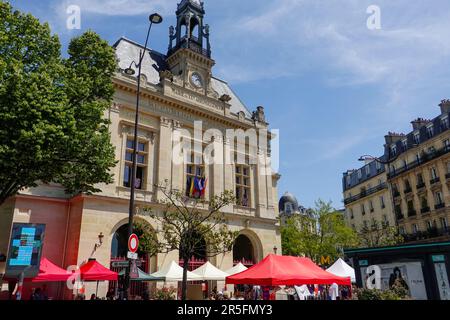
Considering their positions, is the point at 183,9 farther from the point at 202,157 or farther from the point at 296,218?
the point at 296,218

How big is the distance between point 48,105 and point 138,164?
11.3 meters

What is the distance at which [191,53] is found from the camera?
27.7 metres

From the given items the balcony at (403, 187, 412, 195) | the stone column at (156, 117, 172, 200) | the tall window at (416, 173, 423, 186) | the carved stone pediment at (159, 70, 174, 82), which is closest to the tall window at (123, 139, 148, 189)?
the stone column at (156, 117, 172, 200)

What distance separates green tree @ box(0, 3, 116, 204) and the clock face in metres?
12.4

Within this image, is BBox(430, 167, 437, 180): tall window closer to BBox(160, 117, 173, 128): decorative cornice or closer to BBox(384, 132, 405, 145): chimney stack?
BBox(384, 132, 405, 145): chimney stack

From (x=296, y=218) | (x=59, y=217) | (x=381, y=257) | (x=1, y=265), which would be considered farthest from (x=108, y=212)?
(x=296, y=218)

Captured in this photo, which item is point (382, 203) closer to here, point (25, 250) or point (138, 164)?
point (138, 164)

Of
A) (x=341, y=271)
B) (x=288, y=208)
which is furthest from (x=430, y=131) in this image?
(x=288, y=208)

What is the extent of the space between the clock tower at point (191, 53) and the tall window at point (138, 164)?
6.09 meters

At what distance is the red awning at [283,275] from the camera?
11.5 m

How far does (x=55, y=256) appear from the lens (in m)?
19.2

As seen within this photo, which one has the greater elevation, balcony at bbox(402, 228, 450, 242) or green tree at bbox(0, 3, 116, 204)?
green tree at bbox(0, 3, 116, 204)

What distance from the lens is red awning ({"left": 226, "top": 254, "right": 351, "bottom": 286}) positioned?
453 inches
